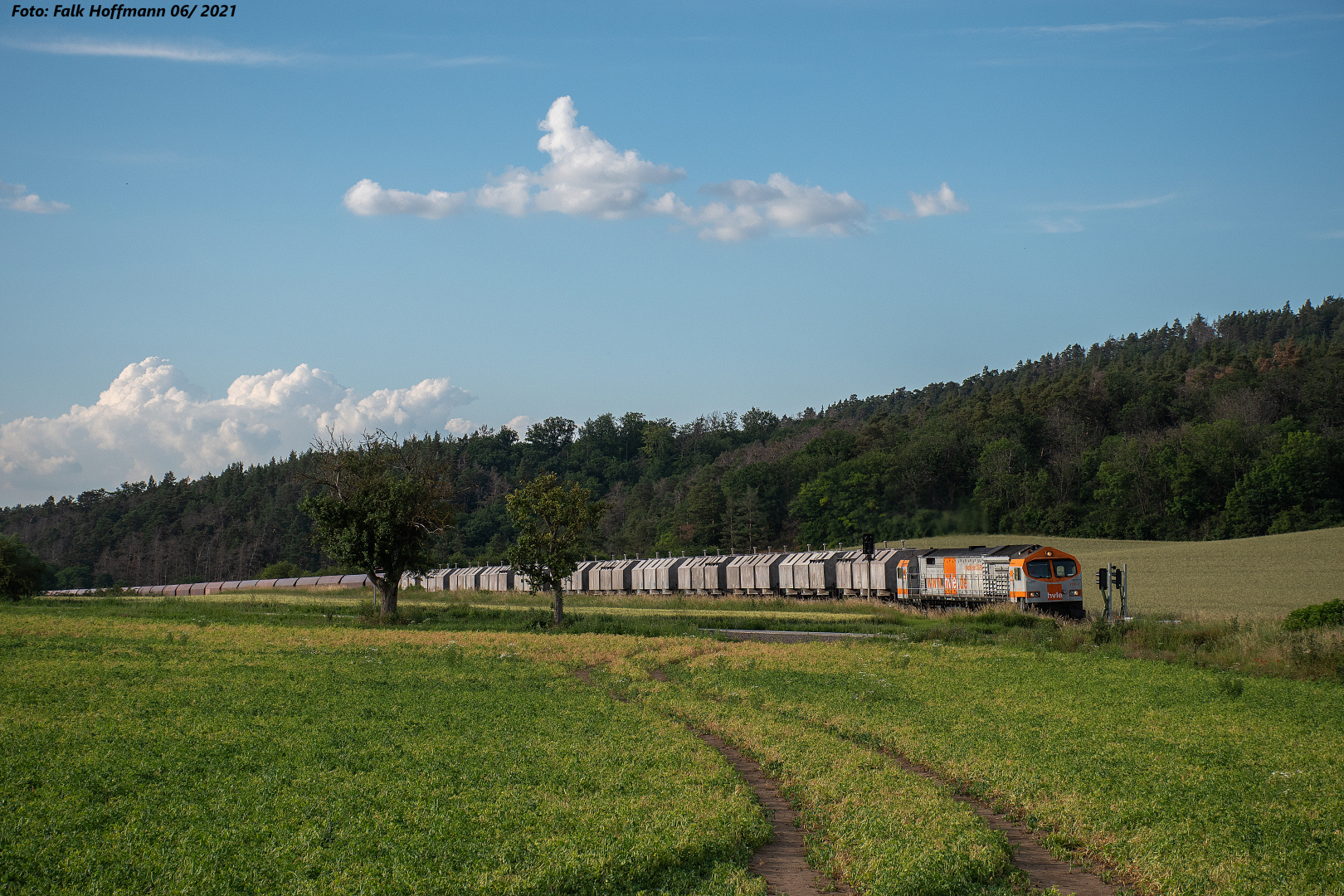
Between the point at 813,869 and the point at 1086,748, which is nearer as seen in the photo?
the point at 813,869

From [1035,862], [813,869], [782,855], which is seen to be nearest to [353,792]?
[782,855]

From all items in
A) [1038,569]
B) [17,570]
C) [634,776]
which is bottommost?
[634,776]

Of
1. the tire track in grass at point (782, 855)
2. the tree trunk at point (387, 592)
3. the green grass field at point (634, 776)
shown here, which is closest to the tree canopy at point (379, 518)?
the tree trunk at point (387, 592)

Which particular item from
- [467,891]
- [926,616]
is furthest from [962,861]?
[926,616]

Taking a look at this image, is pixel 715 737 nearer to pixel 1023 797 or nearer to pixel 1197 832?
pixel 1023 797

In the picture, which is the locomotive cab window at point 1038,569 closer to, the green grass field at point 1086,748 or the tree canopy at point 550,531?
the green grass field at point 1086,748

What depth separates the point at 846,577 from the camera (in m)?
64.1

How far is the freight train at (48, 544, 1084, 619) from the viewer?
46.0 meters

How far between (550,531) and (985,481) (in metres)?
68.0

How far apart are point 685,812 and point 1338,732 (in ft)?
45.2

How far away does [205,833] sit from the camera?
11.5m

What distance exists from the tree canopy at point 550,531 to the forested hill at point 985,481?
92.5 inches

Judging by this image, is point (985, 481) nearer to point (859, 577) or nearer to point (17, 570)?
point (859, 577)

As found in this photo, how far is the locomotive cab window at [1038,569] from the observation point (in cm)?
4538
